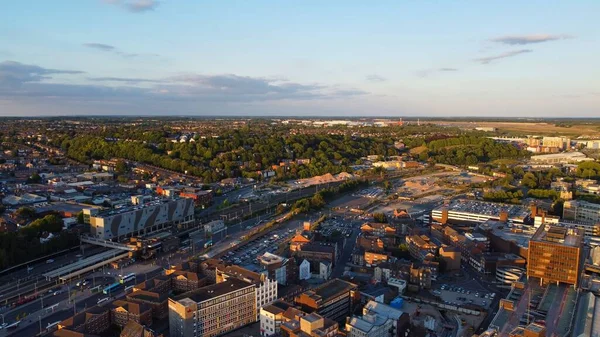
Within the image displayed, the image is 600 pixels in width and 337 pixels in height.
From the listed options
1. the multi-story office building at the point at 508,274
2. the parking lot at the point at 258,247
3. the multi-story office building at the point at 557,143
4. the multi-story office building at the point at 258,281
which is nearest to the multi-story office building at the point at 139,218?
the parking lot at the point at 258,247

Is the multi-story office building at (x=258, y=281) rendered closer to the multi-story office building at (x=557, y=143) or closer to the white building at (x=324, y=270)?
the white building at (x=324, y=270)

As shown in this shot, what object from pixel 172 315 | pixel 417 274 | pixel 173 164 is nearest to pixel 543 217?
pixel 417 274

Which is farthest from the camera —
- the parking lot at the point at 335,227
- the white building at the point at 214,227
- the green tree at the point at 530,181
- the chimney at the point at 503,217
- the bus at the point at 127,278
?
the green tree at the point at 530,181

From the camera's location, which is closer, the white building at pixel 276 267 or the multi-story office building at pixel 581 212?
the white building at pixel 276 267

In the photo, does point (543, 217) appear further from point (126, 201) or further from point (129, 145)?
point (129, 145)

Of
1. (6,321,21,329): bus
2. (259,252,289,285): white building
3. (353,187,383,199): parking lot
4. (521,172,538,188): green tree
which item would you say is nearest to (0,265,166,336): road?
(6,321,21,329): bus

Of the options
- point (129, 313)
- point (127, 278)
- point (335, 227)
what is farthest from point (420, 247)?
point (129, 313)

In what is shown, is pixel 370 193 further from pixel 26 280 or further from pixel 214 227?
pixel 26 280
